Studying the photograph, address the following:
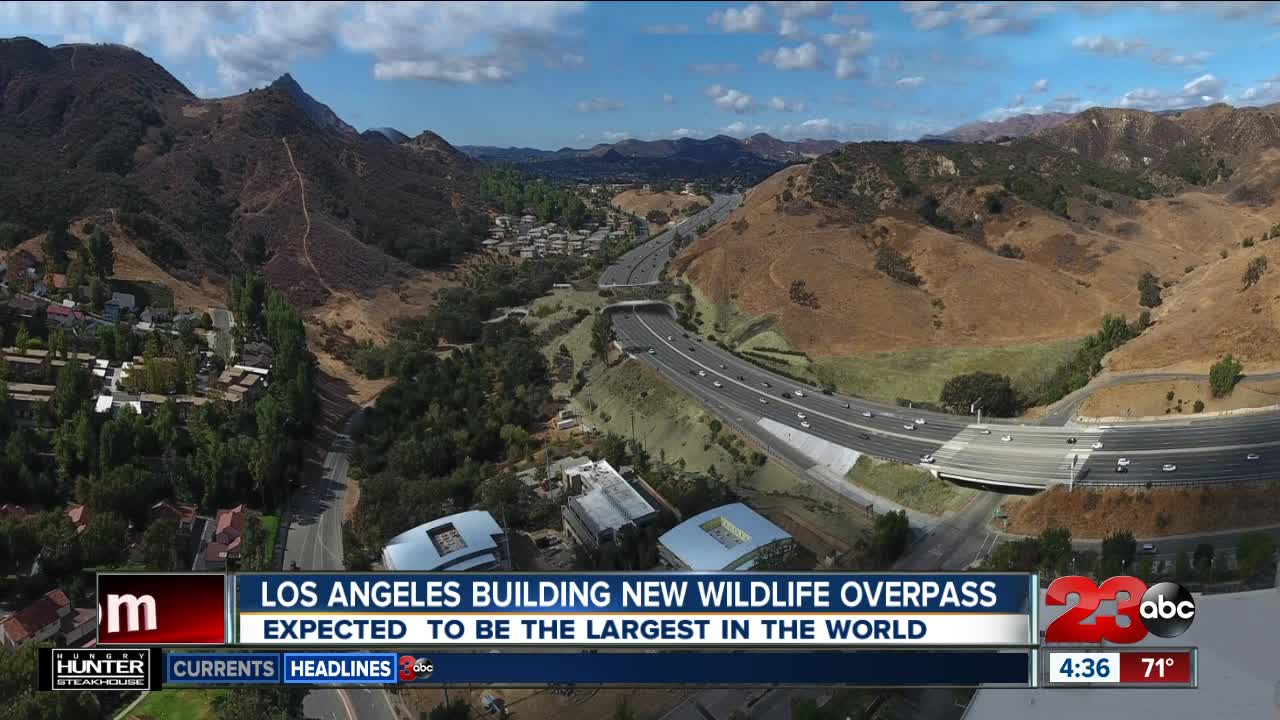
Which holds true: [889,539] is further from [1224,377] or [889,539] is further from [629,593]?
[1224,377]

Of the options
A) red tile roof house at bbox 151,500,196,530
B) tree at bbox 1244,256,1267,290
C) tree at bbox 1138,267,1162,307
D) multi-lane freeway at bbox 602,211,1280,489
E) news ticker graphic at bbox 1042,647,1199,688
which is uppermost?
tree at bbox 1244,256,1267,290

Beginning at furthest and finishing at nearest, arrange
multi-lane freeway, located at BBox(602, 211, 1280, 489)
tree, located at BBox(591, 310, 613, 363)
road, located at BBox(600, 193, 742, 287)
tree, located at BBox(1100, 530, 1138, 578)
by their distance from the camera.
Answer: road, located at BBox(600, 193, 742, 287)
tree, located at BBox(591, 310, 613, 363)
multi-lane freeway, located at BBox(602, 211, 1280, 489)
tree, located at BBox(1100, 530, 1138, 578)

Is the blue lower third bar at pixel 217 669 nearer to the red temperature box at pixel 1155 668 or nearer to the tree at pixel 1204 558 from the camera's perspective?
the red temperature box at pixel 1155 668

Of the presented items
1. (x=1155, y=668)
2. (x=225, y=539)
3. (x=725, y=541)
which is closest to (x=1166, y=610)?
(x=1155, y=668)

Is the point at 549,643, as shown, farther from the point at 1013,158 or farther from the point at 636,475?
the point at 1013,158

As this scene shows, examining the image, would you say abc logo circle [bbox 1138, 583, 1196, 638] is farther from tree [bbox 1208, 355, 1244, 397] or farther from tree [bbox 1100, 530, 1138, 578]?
tree [bbox 1208, 355, 1244, 397]

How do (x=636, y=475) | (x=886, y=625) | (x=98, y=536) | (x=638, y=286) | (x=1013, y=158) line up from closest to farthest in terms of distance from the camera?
1. (x=886, y=625)
2. (x=98, y=536)
3. (x=636, y=475)
4. (x=638, y=286)
5. (x=1013, y=158)

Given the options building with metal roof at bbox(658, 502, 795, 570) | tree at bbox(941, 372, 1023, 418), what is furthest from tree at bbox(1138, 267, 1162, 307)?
building with metal roof at bbox(658, 502, 795, 570)

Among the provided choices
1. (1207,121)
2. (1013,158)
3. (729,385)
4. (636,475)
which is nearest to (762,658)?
(636,475)
